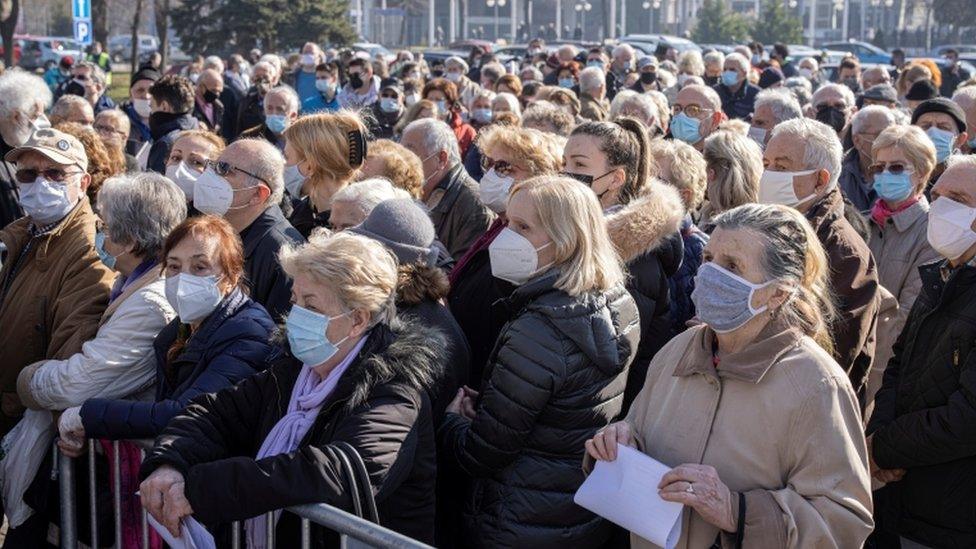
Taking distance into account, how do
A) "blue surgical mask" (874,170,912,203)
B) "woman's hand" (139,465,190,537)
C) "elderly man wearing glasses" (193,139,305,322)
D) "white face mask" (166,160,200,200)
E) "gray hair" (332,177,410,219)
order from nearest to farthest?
"woman's hand" (139,465,190,537) < "gray hair" (332,177,410,219) < "elderly man wearing glasses" (193,139,305,322) < "blue surgical mask" (874,170,912,203) < "white face mask" (166,160,200,200)

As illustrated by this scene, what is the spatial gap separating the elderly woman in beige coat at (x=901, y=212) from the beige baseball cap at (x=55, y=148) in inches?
150

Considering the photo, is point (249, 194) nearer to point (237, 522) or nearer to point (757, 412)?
point (237, 522)

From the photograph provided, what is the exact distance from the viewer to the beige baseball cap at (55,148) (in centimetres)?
Result: 550

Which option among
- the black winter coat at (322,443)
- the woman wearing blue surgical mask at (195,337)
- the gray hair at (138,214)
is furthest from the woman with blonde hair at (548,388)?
the gray hair at (138,214)

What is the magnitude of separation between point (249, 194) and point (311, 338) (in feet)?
6.88

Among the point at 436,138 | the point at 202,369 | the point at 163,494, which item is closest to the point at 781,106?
the point at 436,138

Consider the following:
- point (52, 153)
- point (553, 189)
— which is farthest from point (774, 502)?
point (52, 153)

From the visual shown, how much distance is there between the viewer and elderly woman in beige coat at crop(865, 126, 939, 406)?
19.1ft

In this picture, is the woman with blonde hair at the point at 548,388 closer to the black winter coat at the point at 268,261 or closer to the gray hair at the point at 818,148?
the black winter coat at the point at 268,261

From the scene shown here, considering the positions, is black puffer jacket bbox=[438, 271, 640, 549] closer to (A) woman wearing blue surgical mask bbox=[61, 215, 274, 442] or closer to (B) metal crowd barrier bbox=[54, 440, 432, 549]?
(B) metal crowd barrier bbox=[54, 440, 432, 549]

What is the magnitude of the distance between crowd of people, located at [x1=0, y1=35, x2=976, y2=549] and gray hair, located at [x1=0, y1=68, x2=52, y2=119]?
2.08 metres

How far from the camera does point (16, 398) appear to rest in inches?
201

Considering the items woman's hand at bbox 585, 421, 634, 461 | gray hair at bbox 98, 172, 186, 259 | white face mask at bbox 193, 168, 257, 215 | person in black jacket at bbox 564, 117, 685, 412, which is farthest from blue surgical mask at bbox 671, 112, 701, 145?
woman's hand at bbox 585, 421, 634, 461

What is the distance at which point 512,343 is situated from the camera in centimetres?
388
